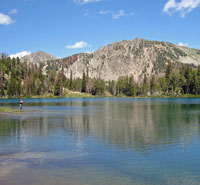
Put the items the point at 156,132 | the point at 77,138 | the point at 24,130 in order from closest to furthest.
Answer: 1. the point at 77,138
2. the point at 156,132
3. the point at 24,130

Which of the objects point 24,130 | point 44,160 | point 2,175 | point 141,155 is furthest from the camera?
point 24,130

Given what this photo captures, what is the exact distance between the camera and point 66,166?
20844mm

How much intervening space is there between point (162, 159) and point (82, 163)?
24.7 feet

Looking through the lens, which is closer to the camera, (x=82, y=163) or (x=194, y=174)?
(x=194, y=174)

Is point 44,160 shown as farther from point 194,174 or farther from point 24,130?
point 24,130

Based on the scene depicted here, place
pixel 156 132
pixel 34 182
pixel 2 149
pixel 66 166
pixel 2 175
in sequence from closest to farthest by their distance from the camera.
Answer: pixel 34 182 → pixel 2 175 → pixel 66 166 → pixel 2 149 → pixel 156 132

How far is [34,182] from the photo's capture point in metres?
17.1

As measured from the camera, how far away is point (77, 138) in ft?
110

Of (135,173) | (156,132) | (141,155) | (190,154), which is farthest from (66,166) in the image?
(156,132)

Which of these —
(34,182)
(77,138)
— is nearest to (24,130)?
(77,138)

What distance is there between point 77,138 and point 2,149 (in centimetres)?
1016

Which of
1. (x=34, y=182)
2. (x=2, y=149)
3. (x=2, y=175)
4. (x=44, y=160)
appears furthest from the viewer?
(x=2, y=149)

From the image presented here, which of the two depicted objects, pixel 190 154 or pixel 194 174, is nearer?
pixel 194 174

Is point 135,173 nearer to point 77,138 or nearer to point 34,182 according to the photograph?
point 34,182
